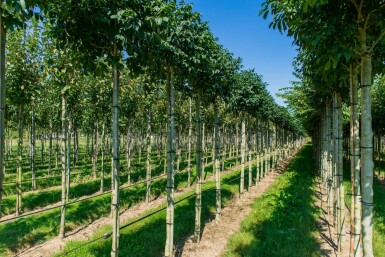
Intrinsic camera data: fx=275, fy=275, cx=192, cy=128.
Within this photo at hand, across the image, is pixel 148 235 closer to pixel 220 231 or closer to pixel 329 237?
pixel 220 231

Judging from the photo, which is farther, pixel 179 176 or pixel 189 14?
pixel 179 176

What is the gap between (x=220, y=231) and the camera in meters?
9.71

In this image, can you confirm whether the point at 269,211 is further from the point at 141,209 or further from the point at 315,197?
the point at 141,209

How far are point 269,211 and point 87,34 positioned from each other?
9.26 m

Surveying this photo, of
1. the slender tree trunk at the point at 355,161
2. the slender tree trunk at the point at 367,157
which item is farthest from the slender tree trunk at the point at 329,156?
the slender tree trunk at the point at 367,157

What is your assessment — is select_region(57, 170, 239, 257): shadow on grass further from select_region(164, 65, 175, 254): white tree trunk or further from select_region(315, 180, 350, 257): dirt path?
select_region(315, 180, 350, 257): dirt path

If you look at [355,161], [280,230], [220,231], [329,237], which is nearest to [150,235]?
[220,231]

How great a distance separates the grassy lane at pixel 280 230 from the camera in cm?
754

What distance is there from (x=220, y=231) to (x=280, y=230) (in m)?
2.07

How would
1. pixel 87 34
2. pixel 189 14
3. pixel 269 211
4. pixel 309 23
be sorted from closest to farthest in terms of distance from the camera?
1. pixel 309 23
2. pixel 87 34
3. pixel 189 14
4. pixel 269 211

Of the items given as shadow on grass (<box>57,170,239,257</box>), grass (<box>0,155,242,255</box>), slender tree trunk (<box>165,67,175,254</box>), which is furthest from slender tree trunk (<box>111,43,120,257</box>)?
grass (<box>0,155,242,255</box>)

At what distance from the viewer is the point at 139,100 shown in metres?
18.2

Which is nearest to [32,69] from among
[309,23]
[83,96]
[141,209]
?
[83,96]

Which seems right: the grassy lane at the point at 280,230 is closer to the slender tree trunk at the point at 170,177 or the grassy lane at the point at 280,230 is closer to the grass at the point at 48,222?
the slender tree trunk at the point at 170,177
